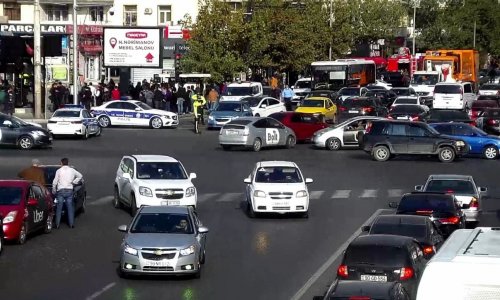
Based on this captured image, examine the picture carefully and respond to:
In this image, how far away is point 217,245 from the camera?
79.8 ft

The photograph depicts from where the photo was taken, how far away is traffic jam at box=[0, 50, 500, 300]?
43.0 feet

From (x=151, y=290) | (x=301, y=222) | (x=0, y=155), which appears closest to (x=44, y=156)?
(x=0, y=155)

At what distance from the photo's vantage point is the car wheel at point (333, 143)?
45.8 m

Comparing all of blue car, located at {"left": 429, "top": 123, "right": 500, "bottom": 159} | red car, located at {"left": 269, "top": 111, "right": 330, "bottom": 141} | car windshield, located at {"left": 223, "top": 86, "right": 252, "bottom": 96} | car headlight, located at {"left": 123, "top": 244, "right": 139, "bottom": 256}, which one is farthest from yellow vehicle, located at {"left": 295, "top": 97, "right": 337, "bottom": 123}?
car headlight, located at {"left": 123, "top": 244, "right": 139, "bottom": 256}

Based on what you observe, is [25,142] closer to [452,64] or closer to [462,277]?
[462,277]

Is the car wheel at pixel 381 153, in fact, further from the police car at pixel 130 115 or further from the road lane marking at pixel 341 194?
the police car at pixel 130 115

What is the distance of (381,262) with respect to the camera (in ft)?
58.2

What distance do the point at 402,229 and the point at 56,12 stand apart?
69.3 metres

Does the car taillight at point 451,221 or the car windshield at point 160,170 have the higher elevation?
the car windshield at point 160,170

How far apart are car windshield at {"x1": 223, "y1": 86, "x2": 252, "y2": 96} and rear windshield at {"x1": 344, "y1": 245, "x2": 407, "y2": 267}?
4400cm

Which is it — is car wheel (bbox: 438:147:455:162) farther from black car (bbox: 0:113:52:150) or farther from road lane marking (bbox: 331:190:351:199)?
black car (bbox: 0:113:52:150)

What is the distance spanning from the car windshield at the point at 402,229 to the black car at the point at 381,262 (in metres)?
2.39

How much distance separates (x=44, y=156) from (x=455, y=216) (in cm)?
1995

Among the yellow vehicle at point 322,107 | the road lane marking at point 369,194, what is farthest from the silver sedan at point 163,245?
the yellow vehicle at point 322,107
